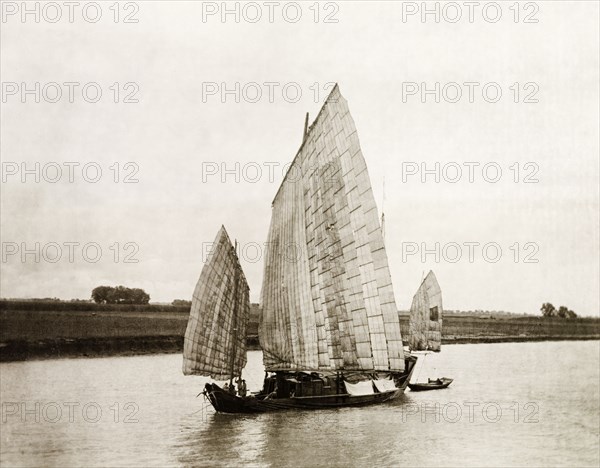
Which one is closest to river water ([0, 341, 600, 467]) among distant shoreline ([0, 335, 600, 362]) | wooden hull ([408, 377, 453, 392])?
wooden hull ([408, 377, 453, 392])

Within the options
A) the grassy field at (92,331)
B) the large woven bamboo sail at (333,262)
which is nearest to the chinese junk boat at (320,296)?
the large woven bamboo sail at (333,262)

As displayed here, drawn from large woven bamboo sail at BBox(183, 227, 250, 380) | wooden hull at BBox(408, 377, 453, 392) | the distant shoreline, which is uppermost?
large woven bamboo sail at BBox(183, 227, 250, 380)

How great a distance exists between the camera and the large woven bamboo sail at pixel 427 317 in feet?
97.2

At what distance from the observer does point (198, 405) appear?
57.2ft

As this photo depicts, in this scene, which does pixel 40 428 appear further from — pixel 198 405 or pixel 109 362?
pixel 109 362

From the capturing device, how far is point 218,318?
15.7 metres

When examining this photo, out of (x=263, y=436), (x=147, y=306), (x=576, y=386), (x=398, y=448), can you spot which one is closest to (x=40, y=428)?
(x=263, y=436)

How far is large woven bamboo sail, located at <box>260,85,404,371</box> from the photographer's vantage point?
1073cm

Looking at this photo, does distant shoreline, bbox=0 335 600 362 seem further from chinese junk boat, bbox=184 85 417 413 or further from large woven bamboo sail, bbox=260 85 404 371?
large woven bamboo sail, bbox=260 85 404 371

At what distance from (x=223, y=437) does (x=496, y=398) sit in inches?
422

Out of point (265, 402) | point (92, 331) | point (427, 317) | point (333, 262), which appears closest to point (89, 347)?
point (92, 331)

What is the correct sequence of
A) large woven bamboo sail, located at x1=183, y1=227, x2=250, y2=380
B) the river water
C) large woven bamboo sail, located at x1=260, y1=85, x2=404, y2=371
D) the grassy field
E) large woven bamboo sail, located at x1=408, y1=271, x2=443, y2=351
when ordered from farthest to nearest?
large woven bamboo sail, located at x1=408, y1=271, x2=443, y2=351, the grassy field, large woven bamboo sail, located at x1=183, y1=227, x2=250, y2=380, the river water, large woven bamboo sail, located at x1=260, y1=85, x2=404, y2=371

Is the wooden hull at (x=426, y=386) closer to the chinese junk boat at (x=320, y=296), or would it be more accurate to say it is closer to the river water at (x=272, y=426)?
the river water at (x=272, y=426)

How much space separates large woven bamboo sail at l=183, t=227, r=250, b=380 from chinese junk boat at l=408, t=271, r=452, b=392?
15.1 metres
